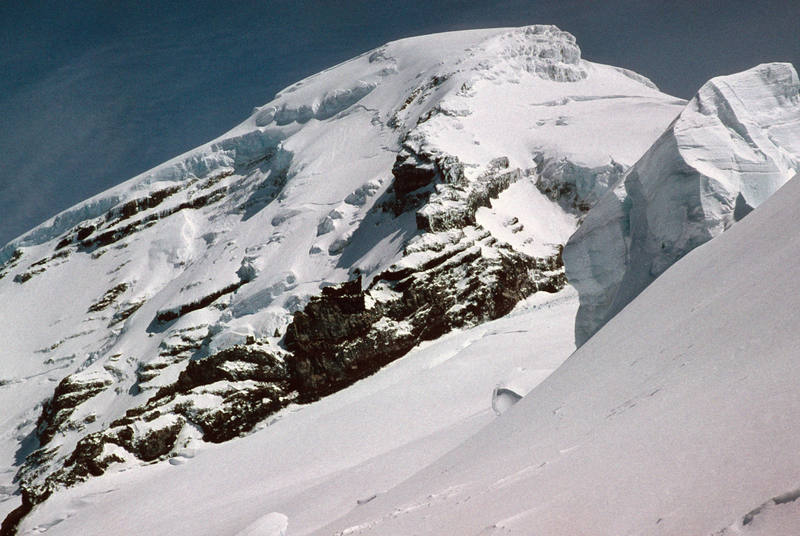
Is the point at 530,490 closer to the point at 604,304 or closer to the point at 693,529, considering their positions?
the point at 693,529

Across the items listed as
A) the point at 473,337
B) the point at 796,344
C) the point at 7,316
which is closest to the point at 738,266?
the point at 796,344

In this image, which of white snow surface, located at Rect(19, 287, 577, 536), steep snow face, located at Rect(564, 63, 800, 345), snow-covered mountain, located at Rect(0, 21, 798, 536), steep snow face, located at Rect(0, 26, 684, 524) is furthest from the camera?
steep snow face, located at Rect(0, 26, 684, 524)

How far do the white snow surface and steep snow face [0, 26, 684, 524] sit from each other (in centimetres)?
547

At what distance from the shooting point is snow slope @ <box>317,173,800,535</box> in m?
2.72

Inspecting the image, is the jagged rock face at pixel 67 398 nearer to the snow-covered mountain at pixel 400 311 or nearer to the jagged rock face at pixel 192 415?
the snow-covered mountain at pixel 400 311

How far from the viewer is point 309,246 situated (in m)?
50.1

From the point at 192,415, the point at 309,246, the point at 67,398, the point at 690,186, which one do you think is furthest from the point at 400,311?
the point at 67,398

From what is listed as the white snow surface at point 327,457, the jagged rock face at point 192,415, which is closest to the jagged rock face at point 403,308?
the jagged rock face at point 192,415

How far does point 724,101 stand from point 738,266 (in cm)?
647

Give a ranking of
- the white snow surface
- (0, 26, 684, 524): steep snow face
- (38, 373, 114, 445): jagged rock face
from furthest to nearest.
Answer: (38, 373, 114, 445): jagged rock face < (0, 26, 684, 524): steep snow face < the white snow surface

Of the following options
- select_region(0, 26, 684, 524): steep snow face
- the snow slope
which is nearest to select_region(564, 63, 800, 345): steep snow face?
the snow slope

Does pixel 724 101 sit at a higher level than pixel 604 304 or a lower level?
higher

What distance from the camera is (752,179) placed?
9.84m

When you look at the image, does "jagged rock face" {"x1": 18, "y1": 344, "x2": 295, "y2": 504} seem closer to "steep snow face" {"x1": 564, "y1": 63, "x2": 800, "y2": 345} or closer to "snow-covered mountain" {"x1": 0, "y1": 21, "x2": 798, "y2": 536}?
"snow-covered mountain" {"x1": 0, "y1": 21, "x2": 798, "y2": 536}
